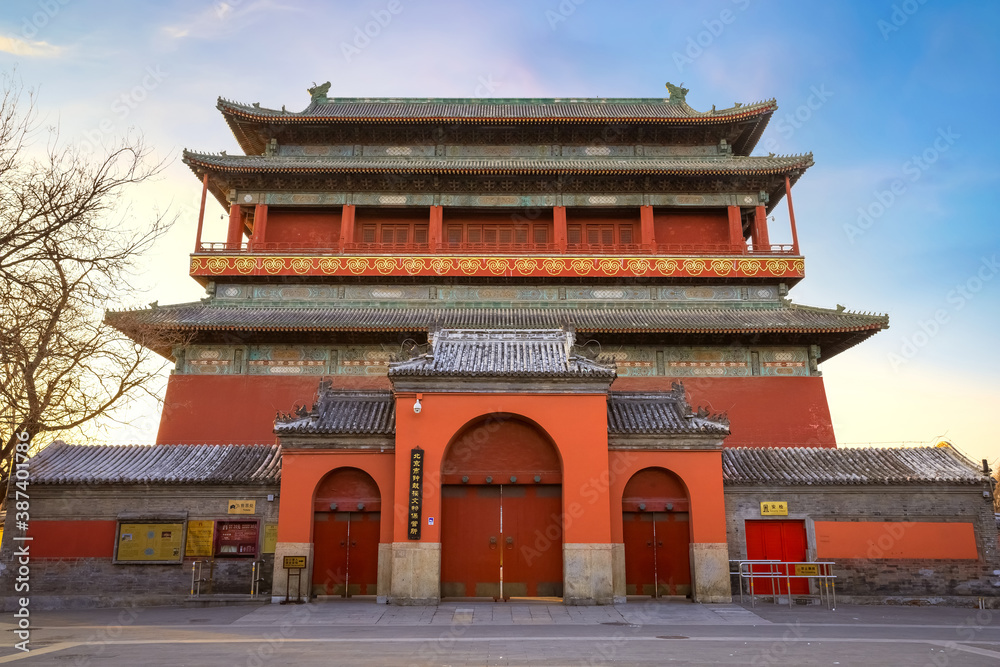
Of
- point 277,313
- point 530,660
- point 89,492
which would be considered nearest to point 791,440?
point 530,660

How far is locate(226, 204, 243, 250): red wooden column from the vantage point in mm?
26727

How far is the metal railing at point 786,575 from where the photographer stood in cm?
1493

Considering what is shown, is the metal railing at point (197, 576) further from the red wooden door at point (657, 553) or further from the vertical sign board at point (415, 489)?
the red wooden door at point (657, 553)

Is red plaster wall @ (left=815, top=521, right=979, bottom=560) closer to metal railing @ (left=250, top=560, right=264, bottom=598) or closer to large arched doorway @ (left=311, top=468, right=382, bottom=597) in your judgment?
large arched doorway @ (left=311, top=468, right=382, bottom=597)

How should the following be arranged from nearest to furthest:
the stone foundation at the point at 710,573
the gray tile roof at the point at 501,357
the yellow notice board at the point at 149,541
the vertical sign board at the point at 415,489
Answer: the vertical sign board at the point at 415,489
the stone foundation at the point at 710,573
the gray tile roof at the point at 501,357
the yellow notice board at the point at 149,541

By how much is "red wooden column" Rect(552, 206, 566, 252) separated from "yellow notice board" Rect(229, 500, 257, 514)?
14794 millimetres

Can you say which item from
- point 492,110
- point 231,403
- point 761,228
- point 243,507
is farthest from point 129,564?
point 761,228

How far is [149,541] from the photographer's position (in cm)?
1602

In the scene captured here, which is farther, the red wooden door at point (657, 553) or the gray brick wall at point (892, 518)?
the gray brick wall at point (892, 518)

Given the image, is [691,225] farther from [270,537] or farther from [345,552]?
[270,537]

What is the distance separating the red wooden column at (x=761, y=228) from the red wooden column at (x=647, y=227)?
13.1 feet

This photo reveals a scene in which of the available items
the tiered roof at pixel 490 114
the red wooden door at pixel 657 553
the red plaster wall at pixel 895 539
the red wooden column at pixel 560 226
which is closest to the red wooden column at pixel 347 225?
the tiered roof at pixel 490 114

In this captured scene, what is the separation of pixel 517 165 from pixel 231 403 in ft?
44.4

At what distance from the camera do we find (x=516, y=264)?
25.8 meters
